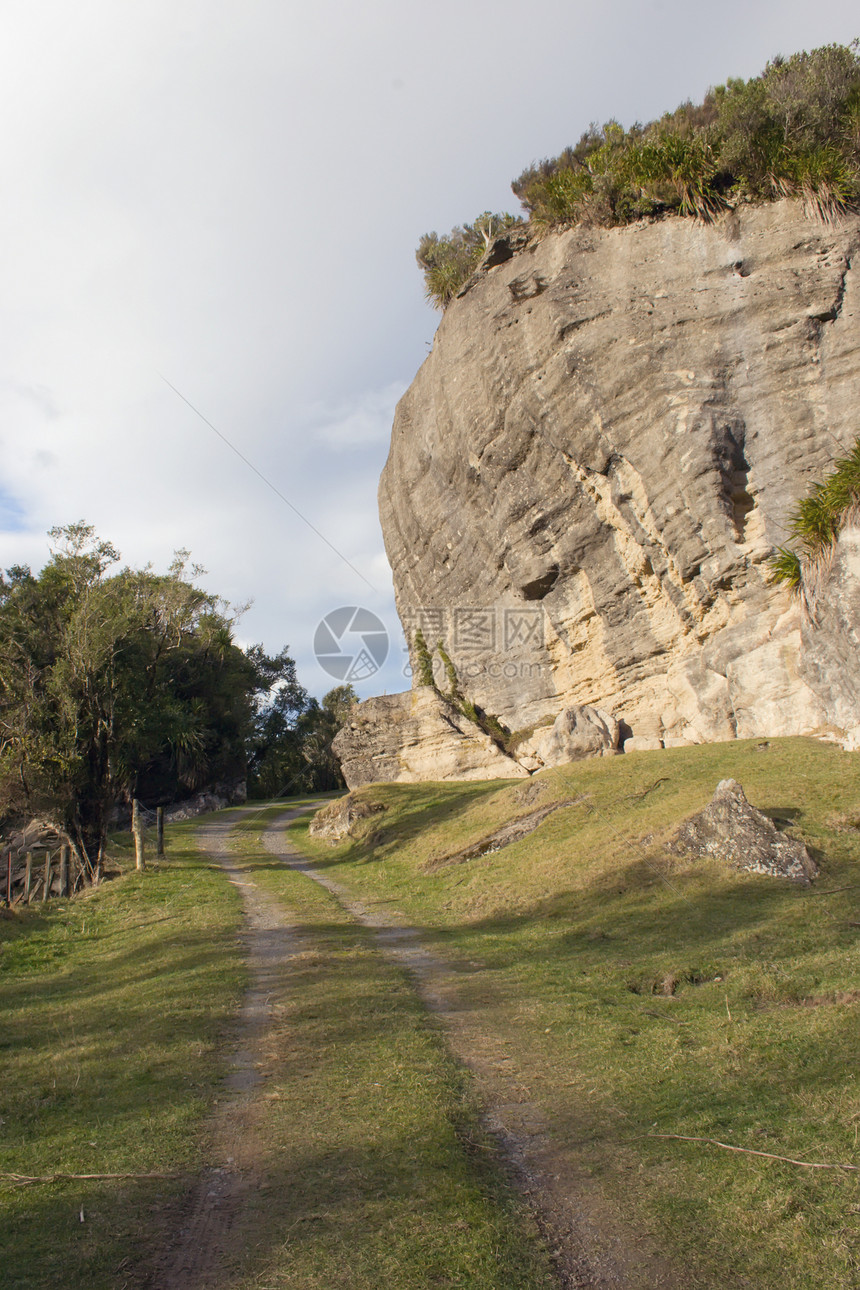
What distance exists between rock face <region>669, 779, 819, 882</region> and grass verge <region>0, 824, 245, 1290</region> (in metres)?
7.34

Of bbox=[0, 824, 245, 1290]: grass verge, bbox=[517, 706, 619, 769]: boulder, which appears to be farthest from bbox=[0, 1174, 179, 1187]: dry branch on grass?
bbox=[517, 706, 619, 769]: boulder

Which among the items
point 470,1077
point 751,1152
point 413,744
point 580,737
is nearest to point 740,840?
point 470,1077

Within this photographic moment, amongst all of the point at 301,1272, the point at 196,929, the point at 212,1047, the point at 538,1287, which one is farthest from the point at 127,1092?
the point at 196,929

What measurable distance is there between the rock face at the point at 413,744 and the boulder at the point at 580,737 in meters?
3.67

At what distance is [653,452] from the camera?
22625mm

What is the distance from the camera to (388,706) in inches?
1192

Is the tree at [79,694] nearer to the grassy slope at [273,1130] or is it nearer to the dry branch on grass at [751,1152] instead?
the grassy slope at [273,1130]

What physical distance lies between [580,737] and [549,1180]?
62.7ft

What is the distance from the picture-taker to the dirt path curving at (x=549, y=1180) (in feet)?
11.9

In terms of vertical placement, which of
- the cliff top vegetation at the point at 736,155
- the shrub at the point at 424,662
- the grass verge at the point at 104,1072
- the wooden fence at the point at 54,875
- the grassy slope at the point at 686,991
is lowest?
the grassy slope at the point at 686,991

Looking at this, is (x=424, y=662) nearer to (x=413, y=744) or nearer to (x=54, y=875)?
(x=413, y=744)

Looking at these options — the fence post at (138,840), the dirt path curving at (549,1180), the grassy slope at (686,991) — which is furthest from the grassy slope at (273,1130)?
the fence post at (138,840)

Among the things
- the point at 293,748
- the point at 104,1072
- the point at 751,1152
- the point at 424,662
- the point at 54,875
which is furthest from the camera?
the point at 293,748

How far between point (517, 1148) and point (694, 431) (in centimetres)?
2057
